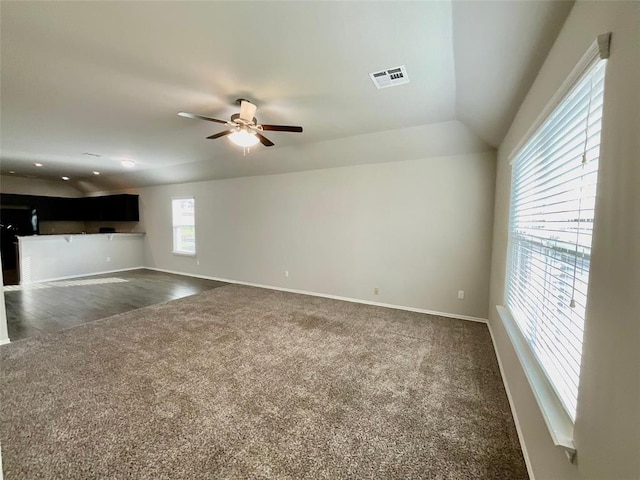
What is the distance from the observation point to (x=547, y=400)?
49.2 inches

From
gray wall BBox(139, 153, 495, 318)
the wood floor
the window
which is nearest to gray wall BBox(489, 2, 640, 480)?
gray wall BBox(139, 153, 495, 318)

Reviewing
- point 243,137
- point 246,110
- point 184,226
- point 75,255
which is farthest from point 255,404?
point 75,255

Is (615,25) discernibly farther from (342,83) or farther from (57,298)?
(57,298)

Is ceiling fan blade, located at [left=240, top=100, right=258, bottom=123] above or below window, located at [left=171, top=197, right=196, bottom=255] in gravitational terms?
above

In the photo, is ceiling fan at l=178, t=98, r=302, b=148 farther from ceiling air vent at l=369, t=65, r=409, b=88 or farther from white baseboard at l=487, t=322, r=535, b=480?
white baseboard at l=487, t=322, r=535, b=480

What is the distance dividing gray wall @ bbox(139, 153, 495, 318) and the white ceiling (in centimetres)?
53

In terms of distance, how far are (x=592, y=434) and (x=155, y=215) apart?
339 inches

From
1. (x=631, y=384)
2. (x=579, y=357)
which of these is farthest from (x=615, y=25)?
(x=579, y=357)

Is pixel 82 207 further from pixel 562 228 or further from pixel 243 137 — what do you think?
pixel 562 228

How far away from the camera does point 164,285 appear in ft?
18.7

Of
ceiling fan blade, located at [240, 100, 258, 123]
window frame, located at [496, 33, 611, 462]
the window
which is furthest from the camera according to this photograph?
the window

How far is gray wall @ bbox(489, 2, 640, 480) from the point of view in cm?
69

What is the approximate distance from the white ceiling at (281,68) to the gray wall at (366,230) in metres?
0.53

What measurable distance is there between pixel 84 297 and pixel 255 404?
4.69 meters
